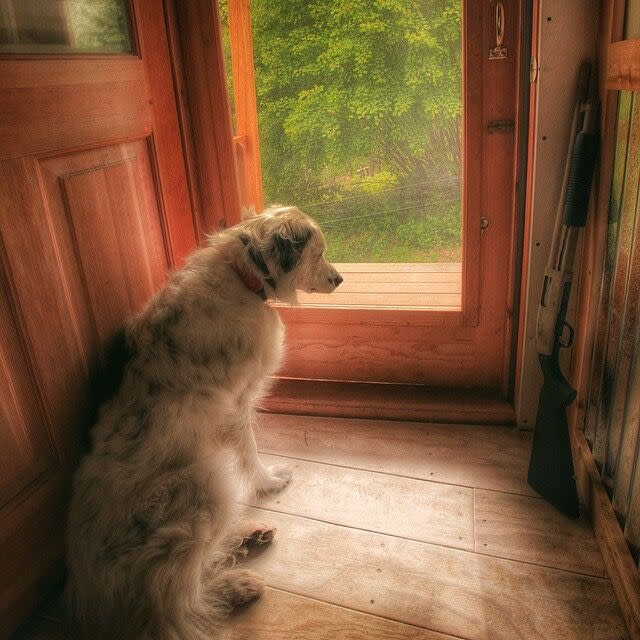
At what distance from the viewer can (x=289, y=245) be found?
166 cm

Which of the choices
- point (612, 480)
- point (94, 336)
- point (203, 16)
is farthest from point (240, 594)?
point (203, 16)

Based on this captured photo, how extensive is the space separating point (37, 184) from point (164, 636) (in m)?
1.14

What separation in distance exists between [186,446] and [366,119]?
1.41m

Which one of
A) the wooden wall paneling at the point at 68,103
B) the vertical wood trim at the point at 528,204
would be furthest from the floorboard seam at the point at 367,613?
the wooden wall paneling at the point at 68,103

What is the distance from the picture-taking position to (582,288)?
178 centimetres

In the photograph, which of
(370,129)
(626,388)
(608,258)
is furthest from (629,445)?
(370,129)

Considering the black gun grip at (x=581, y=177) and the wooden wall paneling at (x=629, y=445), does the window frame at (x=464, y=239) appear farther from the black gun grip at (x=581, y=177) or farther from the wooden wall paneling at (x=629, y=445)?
the wooden wall paneling at (x=629, y=445)

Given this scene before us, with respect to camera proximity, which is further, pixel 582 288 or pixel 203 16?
pixel 203 16

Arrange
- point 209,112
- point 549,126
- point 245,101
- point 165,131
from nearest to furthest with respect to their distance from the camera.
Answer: point 549,126 < point 165,131 < point 209,112 < point 245,101

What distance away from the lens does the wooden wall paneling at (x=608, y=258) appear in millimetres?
1443

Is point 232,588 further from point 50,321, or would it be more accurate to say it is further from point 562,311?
point 562,311

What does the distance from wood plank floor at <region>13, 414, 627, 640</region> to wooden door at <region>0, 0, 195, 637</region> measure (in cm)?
37

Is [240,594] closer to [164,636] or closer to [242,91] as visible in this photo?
[164,636]

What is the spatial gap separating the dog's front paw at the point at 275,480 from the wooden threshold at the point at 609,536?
972mm
